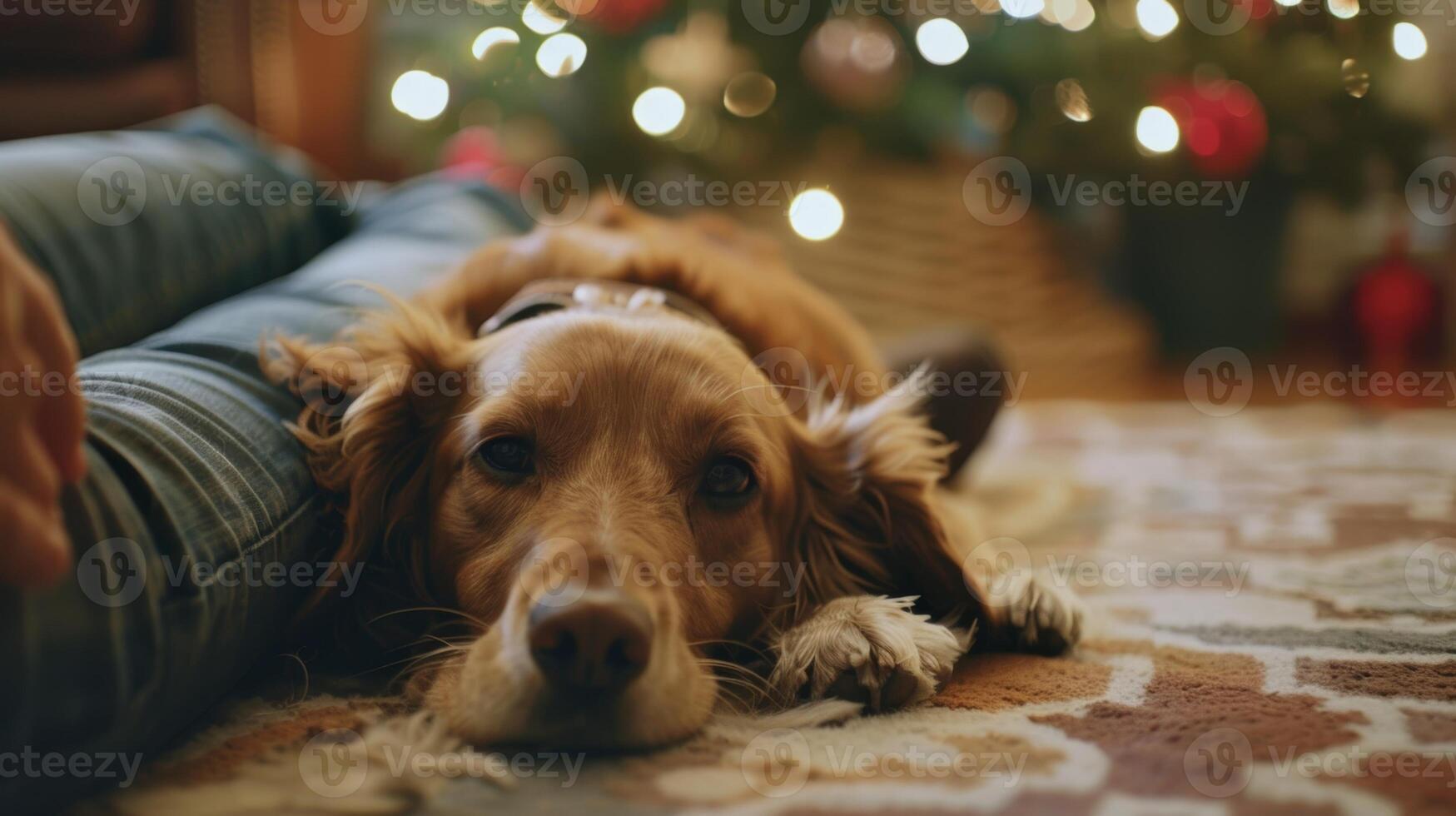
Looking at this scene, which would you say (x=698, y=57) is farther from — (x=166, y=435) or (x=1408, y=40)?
(x=166, y=435)

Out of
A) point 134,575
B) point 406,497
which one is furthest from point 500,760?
point 406,497

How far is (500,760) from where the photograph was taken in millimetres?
1252

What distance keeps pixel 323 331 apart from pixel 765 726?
40.6 inches

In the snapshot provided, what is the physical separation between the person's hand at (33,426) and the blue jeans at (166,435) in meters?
0.05

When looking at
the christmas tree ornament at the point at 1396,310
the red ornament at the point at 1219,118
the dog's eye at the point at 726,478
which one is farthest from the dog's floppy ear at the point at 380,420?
the christmas tree ornament at the point at 1396,310

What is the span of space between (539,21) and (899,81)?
1.35m

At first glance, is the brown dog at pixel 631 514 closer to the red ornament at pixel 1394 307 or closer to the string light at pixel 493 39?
the string light at pixel 493 39

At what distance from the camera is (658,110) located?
4.23 m

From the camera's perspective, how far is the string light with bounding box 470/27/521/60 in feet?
13.4

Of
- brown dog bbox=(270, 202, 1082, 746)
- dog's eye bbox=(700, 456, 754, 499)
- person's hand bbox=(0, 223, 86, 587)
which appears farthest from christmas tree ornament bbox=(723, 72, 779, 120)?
person's hand bbox=(0, 223, 86, 587)

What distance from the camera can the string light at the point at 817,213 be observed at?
15.4ft

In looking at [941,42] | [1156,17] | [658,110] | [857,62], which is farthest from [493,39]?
[1156,17]

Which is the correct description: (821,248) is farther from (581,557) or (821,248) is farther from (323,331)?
(581,557)

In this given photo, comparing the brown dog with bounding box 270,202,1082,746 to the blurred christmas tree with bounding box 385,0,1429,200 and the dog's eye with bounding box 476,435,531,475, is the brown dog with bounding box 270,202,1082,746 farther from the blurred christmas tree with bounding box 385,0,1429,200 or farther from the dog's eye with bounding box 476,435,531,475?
the blurred christmas tree with bounding box 385,0,1429,200
